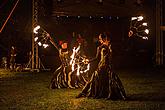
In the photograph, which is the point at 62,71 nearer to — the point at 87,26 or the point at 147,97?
the point at 147,97

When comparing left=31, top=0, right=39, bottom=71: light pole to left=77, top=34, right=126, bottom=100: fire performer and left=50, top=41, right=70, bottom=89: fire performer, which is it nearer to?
left=50, top=41, right=70, bottom=89: fire performer

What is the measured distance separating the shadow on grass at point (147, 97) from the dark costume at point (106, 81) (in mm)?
470

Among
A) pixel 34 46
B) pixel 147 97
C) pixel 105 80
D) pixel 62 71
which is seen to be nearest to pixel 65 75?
pixel 62 71

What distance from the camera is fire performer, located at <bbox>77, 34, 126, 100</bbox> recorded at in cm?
1219

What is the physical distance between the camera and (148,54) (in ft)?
91.4

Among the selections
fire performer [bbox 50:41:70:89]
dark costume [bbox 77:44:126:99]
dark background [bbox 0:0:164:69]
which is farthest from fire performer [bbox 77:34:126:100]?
dark background [bbox 0:0:164:69]

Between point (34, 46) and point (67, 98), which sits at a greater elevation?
point (34, 46)

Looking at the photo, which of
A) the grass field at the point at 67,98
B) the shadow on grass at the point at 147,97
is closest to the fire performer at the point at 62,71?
the grass field at the point at 67,98

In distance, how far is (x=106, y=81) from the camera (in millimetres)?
12234

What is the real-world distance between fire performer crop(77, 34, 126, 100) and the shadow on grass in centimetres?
48

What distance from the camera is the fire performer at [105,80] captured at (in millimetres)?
12188

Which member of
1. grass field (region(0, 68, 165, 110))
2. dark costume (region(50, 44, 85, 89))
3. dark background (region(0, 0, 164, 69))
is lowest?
grass field (region(0, 68, 165, 110))

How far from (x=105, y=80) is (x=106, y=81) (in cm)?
4

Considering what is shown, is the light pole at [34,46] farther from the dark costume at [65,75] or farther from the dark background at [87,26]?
the dark costume at [65,75]
